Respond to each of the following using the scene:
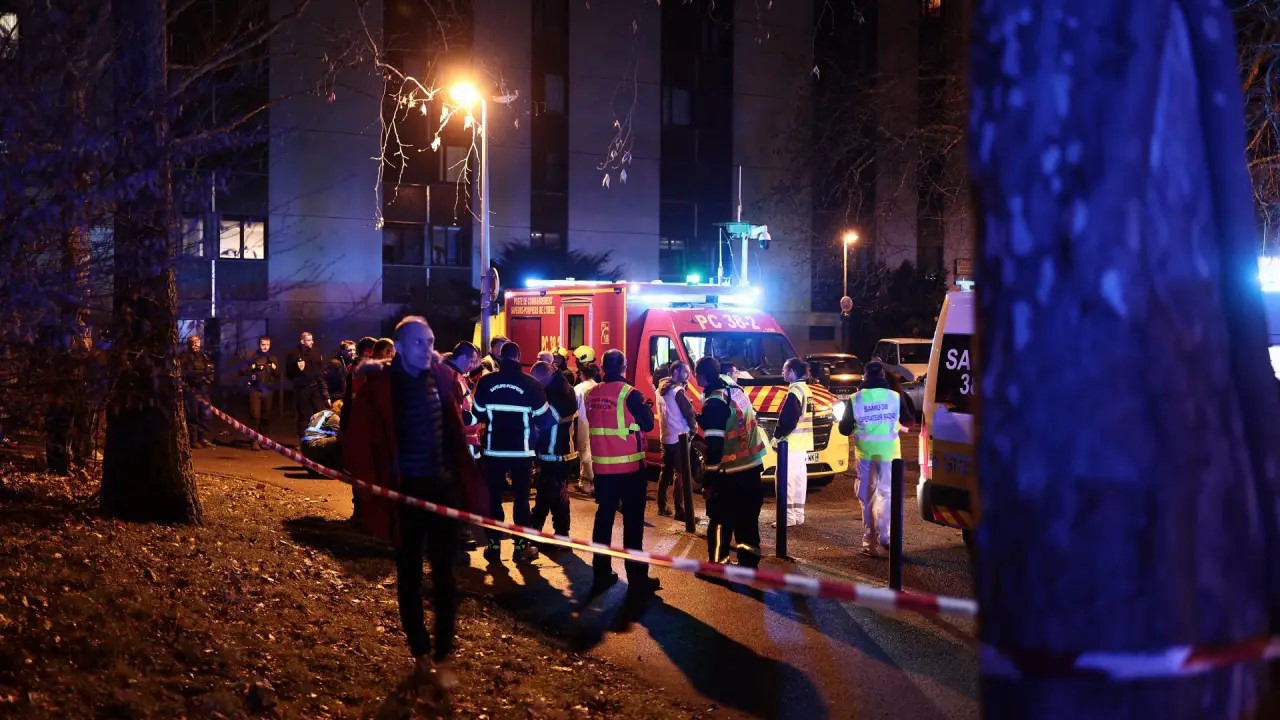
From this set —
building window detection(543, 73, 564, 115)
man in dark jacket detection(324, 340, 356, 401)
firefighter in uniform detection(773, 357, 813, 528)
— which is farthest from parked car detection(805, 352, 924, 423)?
building window detection(543, 73, 564, 115)

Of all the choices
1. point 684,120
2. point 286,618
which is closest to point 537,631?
point 286,618

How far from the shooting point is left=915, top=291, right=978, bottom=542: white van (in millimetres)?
8742

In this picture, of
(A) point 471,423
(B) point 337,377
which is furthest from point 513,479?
(B) point 337,377

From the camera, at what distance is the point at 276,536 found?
31.6ft

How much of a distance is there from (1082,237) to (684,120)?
126 ft

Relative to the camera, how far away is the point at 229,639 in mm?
6168

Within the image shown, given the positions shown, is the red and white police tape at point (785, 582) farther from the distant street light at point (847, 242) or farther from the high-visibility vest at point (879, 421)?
the distant street light at point (847, 242)

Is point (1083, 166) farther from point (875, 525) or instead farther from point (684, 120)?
point (684, 120)

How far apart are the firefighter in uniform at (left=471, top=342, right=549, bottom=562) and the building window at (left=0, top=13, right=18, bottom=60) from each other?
4.45 metres

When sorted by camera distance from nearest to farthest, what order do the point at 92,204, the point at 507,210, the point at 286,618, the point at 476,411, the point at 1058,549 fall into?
1. the point at 1058,549
2. the point at 92,204
3. the point at 286,618
4. the point at 476,411
5. the point at 507,210

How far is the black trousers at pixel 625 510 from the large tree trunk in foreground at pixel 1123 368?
6773 mm

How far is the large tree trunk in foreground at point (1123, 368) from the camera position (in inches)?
68.7

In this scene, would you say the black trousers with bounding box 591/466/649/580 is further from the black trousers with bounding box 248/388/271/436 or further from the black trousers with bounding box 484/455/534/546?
the black trousers with bounding box 248/388/271/436

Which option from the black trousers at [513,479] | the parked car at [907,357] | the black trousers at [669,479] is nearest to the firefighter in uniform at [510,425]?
the black trousers at [513,479]
